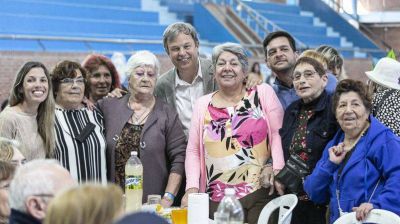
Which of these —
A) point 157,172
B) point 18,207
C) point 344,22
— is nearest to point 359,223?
point 157,172

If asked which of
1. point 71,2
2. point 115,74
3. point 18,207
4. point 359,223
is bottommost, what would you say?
point 359,223

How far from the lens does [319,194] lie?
385 cm

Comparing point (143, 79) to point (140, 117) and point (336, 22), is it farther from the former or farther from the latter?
point (336, 22)

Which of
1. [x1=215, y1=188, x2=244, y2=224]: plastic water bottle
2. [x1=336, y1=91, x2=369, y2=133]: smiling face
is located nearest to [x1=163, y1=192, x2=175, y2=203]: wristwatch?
[x1=336, y1=91, x2=369, y2=133]: smiling face

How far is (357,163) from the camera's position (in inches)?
141

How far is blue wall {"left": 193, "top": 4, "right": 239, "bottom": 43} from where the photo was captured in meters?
14.6

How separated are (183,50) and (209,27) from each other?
10489 millimetres

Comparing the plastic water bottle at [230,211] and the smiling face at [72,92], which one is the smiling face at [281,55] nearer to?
the smiling face at [72,92]

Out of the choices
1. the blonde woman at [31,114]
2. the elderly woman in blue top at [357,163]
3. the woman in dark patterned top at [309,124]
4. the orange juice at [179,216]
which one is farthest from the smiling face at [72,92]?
the elderly woman in blue top at [357,163]

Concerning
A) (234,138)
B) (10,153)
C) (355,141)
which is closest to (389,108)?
(355,141)

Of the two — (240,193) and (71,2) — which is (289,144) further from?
(71,2)

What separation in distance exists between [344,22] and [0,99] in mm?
10763

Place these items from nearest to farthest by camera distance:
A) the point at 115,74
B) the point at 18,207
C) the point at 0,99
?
the point at 18,207
the point at 115,74
the point at 0,99

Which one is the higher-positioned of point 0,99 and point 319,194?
point 0,99
